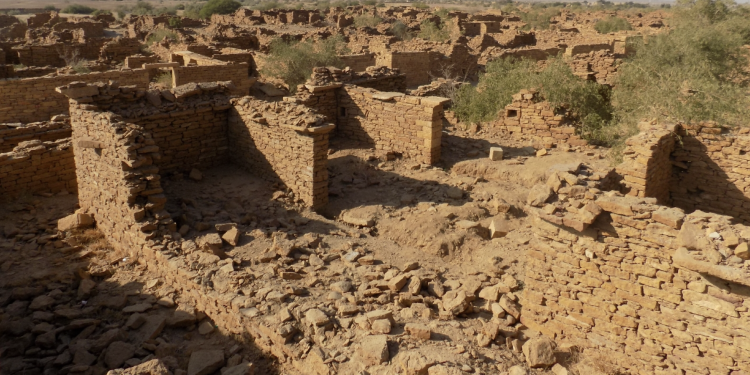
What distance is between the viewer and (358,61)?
19.8 m

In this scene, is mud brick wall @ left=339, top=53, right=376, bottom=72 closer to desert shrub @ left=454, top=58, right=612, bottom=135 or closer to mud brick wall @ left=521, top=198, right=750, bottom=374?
desert shrub @ left=454, top=58, right=612, bottom=135

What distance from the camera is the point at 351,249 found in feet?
24.7

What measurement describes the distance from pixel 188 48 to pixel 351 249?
1456cm

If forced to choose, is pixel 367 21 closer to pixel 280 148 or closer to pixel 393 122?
pixel 393 122

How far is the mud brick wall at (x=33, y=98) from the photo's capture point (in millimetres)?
12867

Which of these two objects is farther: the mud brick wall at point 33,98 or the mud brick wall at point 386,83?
the mud brick wall at point 386,83

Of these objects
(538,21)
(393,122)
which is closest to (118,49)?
(393,122)

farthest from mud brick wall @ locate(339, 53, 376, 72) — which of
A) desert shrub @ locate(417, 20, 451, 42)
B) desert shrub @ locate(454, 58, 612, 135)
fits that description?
desert shrub @ locate(417, 20, 451, 42)

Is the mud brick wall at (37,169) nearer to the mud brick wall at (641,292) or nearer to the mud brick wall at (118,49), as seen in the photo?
the mud brick wall at (641,292)

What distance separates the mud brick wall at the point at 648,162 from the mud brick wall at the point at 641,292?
2.55 m

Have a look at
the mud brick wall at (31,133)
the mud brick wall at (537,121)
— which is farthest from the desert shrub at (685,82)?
the mud brick wall at (31,133)

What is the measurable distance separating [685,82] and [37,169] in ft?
39.4

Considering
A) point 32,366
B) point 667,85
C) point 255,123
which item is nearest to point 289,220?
point 255,123

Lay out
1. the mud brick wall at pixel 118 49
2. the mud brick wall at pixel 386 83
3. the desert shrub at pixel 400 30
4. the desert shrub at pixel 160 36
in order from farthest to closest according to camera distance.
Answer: the desert shrub at pixel 400 30 < the desert shrub at pixel 160 36 < the mud brick wall at pixel 118 49 < the mud brick wall at pixel 386 83
